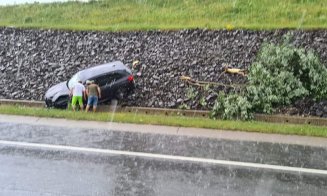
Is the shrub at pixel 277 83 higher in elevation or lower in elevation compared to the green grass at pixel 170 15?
lower

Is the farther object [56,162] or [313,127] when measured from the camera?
[313,127]

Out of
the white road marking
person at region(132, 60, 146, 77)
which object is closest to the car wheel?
person at region(132, 60, 146, 77)

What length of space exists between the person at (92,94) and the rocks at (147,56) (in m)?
1.31

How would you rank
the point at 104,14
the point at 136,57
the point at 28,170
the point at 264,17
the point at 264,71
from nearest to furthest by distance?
the point at 28,170 → the point at 264,71 → the point at 136,57 → the point at 264,17 → the point at 104,14

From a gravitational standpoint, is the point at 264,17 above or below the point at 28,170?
above

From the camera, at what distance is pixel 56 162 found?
529 inches

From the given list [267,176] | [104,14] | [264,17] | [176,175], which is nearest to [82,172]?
[176,175]

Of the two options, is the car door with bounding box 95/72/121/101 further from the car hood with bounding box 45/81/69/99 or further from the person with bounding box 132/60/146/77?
the person with bounding box 132/60/146/77

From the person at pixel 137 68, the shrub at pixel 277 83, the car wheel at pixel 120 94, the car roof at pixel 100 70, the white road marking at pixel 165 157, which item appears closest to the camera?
the white road marking at pixel 165 157

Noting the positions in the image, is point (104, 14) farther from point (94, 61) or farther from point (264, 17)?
point (264, 17)

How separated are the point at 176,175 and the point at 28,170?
3646 mm

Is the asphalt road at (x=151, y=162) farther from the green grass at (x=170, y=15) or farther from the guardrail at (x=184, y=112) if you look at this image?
the green grass at (x=170, y=15)

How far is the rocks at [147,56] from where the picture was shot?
63.7 ft

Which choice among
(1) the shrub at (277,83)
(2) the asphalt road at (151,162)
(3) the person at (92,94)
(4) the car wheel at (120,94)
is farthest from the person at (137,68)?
(2) the asphalt road at (151,162)
